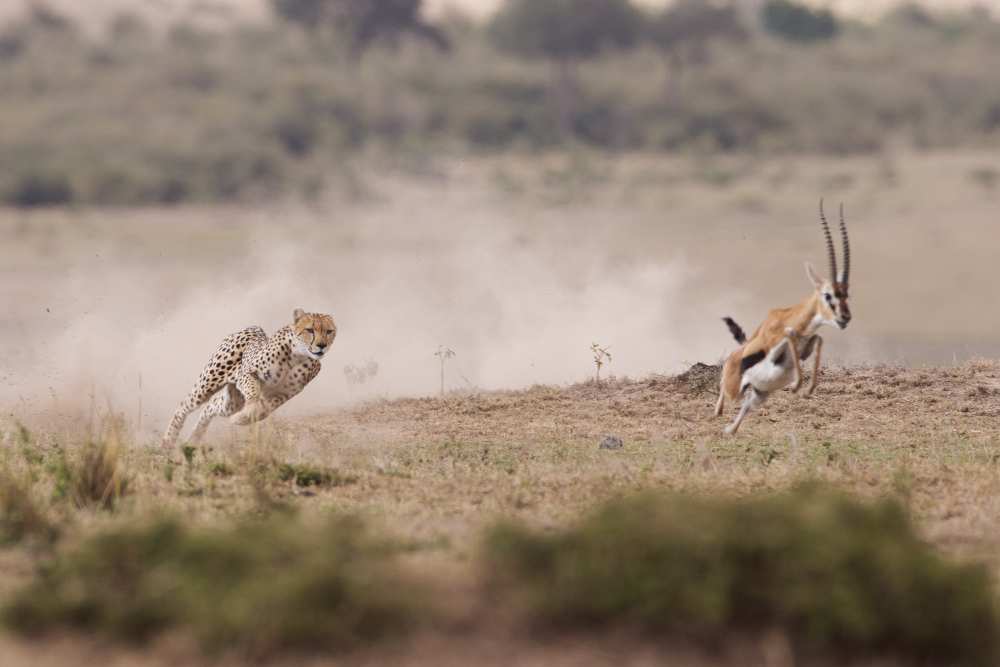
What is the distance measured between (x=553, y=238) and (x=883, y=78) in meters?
21.5

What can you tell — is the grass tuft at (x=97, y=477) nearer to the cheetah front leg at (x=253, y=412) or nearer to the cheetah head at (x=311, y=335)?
the cheetah front leg at (x=253, y=412)

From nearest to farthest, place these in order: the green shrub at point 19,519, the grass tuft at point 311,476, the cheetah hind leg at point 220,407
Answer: the green shrub at point 19,519
the grass tuft at point 311,476
the cheetah hind leg at point 220,407

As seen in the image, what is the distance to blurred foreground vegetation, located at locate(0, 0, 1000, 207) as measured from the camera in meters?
47.1

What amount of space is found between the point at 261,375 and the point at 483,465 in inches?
84.8

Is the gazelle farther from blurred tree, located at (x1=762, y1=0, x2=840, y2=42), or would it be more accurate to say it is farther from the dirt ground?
blurred tree, located at (x1=762, y1=0, x2=840, y2=42)

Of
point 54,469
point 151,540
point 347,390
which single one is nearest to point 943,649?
point 151,540

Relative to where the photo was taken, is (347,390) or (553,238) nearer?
(347,390)

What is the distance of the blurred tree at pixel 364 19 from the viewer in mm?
56719

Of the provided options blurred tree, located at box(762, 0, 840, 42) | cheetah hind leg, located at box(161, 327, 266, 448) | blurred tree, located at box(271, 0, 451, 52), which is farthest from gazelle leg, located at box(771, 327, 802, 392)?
blurred tree, located at box(762, 0, 840, 42)

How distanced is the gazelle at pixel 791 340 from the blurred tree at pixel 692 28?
4405 centimetres

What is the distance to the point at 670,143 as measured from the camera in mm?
49938

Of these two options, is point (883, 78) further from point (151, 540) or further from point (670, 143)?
point (151, 540)

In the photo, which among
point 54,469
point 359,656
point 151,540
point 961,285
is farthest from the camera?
point 961,285

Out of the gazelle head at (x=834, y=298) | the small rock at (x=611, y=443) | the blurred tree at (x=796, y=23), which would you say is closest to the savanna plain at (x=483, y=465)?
the small rock at (x=611, y=443)
